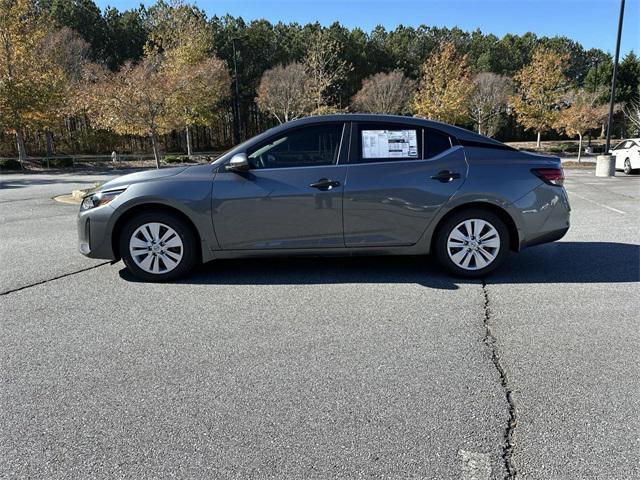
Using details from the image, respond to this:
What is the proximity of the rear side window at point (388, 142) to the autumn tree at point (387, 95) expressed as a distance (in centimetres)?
3384

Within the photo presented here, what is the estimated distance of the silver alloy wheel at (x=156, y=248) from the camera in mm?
4992

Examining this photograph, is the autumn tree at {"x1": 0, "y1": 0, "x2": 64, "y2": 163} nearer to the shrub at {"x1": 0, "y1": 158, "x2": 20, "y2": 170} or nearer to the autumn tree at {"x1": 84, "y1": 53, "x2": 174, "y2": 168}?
the shrub at {"x1": 0, "y1": 158, "x2": 20, "y2": 170}

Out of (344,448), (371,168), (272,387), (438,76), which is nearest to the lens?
(344,448)

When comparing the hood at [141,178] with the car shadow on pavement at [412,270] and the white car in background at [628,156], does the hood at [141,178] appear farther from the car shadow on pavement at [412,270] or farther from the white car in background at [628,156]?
the white car in background at [628,156]

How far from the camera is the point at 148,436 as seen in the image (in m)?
2.54

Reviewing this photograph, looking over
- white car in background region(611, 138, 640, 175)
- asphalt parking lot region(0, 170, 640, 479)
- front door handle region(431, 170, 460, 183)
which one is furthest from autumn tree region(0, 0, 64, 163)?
white car in background region(611, 138, 640, 175)

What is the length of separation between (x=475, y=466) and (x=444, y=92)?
3426 cm

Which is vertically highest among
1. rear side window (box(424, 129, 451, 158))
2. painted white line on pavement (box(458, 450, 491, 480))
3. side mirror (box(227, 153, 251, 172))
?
rear side window (box(424, 129, 451, 158))

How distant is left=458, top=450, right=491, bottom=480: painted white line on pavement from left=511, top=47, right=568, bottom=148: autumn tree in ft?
110

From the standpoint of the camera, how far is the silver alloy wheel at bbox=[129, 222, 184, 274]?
499 centimetres

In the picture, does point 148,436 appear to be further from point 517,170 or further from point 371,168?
point 517,170

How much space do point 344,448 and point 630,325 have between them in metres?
2.76

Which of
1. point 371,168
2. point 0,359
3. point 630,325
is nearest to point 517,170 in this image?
point 371,168

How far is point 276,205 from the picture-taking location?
4.86m
